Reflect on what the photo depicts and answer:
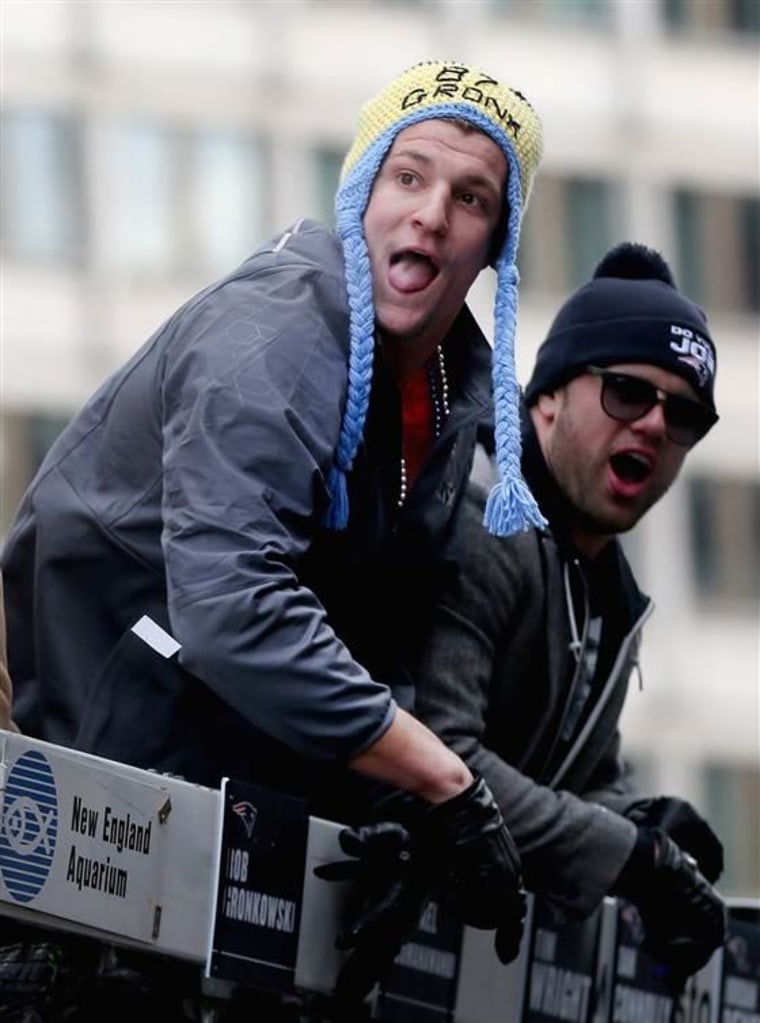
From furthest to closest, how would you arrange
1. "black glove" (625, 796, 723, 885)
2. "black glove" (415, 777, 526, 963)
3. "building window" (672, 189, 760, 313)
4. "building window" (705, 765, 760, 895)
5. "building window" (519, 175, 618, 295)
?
1. "building window" (672, 189, 760, 313)
2. "building window" (705, 765, 760, 895)
3. "building window" (519, 175, 618, 295)
4. "black glove" (625, 796, 723, 885)
5. "black glove" (415, 777, 526, 963)

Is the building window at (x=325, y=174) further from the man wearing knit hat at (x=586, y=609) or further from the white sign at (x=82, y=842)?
the white sign at (x=82, y=842)

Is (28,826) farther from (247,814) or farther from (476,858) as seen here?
(476,858)

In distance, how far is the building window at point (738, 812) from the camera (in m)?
31.8

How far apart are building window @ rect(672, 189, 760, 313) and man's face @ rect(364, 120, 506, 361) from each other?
2679 cm

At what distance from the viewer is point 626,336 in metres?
7.26

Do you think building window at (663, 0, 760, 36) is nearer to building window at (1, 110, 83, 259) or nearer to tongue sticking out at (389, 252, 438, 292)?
building window at (1, 110, 83, 259)

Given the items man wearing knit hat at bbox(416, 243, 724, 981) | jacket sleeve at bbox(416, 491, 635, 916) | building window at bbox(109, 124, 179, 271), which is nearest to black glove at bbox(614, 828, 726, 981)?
man wearing knit hat at bbox(416, 243, 724, 981)

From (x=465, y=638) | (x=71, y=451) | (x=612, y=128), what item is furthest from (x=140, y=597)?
(x=612, y=128)

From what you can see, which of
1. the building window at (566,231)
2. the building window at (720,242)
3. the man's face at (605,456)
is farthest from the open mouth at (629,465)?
the building window at (720,242)

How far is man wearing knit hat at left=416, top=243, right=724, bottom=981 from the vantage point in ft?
22.3

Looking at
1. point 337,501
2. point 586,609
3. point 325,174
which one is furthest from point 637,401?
point 325,174

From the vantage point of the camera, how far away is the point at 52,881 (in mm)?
5609

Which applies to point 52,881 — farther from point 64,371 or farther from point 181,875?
point 64,371

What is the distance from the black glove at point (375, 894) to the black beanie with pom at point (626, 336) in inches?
58.8
